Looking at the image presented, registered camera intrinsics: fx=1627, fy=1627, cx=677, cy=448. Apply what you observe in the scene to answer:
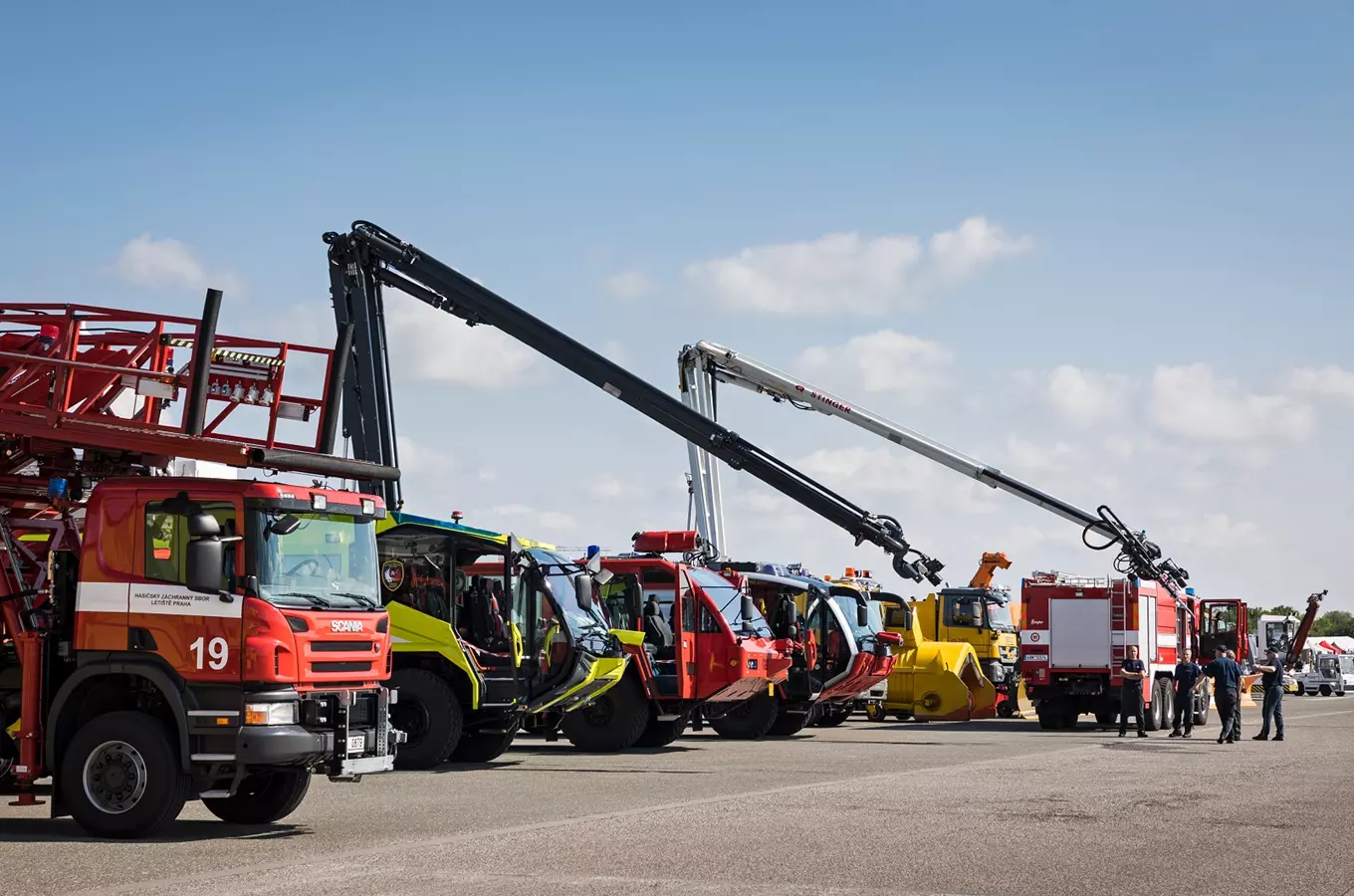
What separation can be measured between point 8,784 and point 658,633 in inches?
456

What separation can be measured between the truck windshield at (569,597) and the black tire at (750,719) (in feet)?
22.4

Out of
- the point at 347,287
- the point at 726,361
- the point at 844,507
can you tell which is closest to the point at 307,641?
the point at 347,287

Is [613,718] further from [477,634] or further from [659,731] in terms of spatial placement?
[477,634]

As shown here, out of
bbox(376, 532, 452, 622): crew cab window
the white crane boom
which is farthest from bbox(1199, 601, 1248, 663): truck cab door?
bbox(376, 532, 452, 622): crew cab window

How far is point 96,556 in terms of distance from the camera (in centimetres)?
1250

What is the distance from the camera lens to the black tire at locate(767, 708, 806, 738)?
26.9m

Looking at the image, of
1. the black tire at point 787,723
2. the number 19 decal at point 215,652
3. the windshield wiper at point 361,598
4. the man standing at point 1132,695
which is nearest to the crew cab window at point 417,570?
the windshield wiper at point 361,598

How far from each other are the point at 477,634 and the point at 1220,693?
13.2 metres

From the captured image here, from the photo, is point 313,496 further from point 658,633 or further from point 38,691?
point 658,633

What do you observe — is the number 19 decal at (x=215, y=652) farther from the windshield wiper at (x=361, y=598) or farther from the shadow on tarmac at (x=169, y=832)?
the shadow on tarmac at (x=169, y=832)

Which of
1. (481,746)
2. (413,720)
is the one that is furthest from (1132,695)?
(413,720)

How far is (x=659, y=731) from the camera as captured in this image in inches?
917

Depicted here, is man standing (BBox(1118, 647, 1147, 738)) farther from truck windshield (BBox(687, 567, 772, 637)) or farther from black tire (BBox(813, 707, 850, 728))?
truck windshield (BBox(687, 567, 772, 637))

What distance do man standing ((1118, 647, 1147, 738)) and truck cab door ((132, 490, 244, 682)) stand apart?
19.4m
